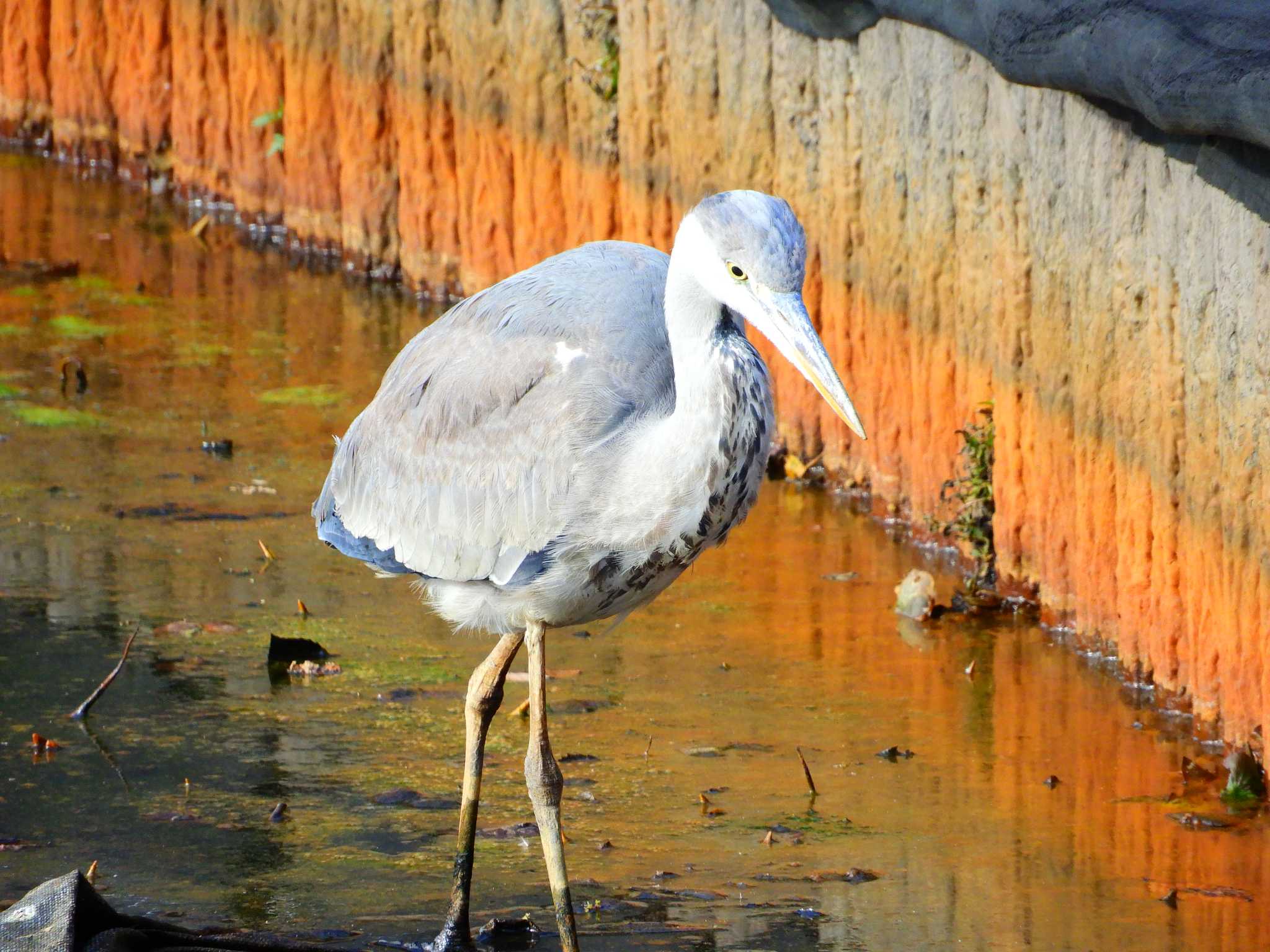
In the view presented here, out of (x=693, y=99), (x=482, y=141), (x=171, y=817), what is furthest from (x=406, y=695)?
(x=482, y=141)

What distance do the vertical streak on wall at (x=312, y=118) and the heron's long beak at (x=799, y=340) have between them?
26.8 ft

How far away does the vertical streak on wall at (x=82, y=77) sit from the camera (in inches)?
539

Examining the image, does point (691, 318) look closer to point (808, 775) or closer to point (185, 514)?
point (808, 775)

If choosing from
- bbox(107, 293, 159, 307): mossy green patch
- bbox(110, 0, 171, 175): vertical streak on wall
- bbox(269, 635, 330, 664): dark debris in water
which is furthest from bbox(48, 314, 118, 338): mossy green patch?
bbox(269, 635, 330, 664): dark debris in water

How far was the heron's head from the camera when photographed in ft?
13.5

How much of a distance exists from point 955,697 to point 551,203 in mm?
4657

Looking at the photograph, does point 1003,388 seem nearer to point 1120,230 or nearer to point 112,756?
point 1120,230

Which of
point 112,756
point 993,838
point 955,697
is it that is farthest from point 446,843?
point 955,697

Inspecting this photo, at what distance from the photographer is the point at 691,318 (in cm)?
441

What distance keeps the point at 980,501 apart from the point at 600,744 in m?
2.19

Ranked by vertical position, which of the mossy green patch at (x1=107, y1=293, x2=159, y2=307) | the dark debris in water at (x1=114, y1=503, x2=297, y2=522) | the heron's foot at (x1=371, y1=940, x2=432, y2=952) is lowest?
the heron's foot at (x1=371, y1=940, x2=432, y2=952)

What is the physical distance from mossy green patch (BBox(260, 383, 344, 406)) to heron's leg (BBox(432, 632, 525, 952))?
13.6 ft

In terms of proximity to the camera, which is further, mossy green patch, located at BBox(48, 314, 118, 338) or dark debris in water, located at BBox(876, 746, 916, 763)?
mossy green patch, located at BBox(48, 314, 118, 338)

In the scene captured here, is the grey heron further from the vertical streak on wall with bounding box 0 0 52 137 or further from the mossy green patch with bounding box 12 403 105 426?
the vertical streak on wall with bounding box 0 0 52 137
